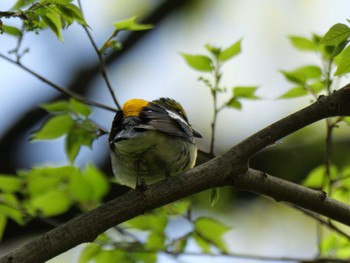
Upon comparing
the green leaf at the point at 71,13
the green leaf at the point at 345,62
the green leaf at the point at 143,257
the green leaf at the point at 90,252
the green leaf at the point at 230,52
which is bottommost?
the green leaf at the point at 143,257

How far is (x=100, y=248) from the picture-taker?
4.04 meters

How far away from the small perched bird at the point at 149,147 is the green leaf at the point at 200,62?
1.18 ft

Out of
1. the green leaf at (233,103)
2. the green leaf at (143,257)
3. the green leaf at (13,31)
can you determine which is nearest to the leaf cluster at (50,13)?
the green leaf at (13,31)

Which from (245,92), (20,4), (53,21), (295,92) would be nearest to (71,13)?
(53,21)

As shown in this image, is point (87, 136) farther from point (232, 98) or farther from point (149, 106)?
point (232, 98)

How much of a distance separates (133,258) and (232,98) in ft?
4.03

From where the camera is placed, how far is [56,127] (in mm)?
3902

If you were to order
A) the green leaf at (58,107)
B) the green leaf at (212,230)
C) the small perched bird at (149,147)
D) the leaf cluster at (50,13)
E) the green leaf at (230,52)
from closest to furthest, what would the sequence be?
the leaf cluster at (50,13), the small perched bird at (149,147), the green leaf at (230,52), the green leaf at (58,107), the green leaf at (212,230)

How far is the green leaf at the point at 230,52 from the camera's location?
381cm

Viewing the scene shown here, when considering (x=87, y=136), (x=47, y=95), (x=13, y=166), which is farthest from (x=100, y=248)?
(x=47, y=95)

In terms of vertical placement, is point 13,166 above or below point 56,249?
below

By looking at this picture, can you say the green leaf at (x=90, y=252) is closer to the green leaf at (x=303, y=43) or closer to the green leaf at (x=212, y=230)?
the green leaf at (x=212, y=230)

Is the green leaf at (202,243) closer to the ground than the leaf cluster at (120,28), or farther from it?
closer to the ground

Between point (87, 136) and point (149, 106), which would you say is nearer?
point (87, 136)
